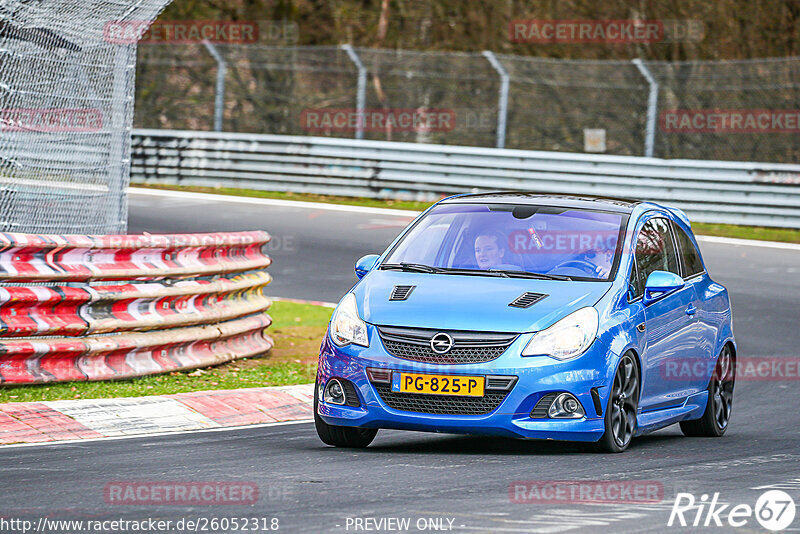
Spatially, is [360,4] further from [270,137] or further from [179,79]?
[270,137]

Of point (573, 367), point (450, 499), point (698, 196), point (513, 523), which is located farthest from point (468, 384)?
point (698, 196)

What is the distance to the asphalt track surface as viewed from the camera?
588 centimetres

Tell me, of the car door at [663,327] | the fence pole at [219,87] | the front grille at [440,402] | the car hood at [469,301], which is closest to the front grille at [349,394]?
the front grille at [440,402]

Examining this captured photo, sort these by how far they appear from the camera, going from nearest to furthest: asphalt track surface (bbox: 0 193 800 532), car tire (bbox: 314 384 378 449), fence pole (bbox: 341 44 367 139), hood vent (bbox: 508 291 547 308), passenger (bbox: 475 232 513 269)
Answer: asphalt track surface (bbox: 0 193 800 532) < hood vent (bbox: 508 291 547 308) < car tire (bbox: 314 384 378 449) < passenger (bbox: 475 232 513 269) < fence pole (bbox: 341 44 367 139)

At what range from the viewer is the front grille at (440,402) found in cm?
747

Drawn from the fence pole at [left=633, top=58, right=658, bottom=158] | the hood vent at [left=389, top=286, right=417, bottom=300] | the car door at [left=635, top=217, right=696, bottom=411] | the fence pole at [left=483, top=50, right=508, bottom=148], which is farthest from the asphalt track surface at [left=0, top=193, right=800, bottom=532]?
the fence pole at [left=483, top=50, right=508, bottom=148]

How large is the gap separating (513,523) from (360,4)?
29.9 m

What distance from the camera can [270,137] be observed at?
2503 cm

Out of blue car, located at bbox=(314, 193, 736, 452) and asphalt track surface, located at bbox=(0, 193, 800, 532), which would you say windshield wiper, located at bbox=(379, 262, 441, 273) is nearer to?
blue car, located at bbox=(314, 193, 736, 452)

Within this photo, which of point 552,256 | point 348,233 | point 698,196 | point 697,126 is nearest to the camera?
point 552,256

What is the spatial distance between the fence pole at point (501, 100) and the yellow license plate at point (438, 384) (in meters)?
16.9

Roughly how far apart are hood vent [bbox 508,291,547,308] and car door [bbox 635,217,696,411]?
0.74m

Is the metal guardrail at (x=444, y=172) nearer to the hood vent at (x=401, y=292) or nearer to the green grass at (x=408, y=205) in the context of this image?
the green grass at (x=408, y=205)

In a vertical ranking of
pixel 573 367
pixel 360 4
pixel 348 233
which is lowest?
pixel 348 233
